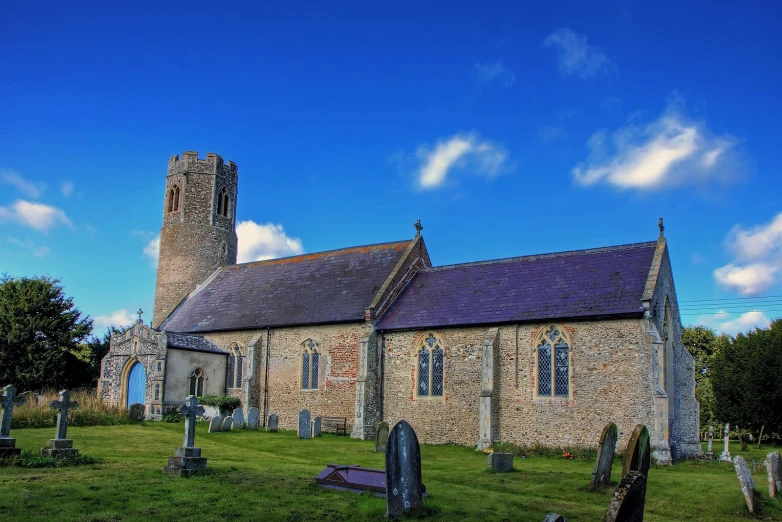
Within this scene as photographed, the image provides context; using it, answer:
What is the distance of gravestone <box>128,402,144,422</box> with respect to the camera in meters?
28.3

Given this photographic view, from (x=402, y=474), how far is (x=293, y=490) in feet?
9.97

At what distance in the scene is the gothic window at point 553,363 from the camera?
82.0 ft

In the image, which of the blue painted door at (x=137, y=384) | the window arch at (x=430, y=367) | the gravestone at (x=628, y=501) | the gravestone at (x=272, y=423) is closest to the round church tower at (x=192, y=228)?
the blue painted door at (x=137, y=384)

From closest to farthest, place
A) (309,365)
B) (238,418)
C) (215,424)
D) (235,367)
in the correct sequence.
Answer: (215,424) < (238,418) < (309,365) < (235,367)

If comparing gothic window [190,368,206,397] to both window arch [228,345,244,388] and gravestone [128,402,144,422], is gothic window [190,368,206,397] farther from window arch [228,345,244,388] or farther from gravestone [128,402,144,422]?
gravestone [128,402,144,422]

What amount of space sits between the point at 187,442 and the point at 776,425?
3664cm

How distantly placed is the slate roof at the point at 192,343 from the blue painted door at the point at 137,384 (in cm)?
191

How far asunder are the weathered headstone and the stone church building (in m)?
6.42

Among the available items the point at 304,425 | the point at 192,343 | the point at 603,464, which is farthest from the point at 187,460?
the point at 192,343

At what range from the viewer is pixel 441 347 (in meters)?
28.0

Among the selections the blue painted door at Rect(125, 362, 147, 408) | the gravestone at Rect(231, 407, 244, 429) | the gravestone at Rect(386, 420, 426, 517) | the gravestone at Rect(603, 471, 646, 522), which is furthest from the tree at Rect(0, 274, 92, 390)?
the gravestone at Rect(603, 471, 646, 522)

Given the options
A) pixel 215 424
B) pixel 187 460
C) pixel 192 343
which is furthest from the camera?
pixel 192 343

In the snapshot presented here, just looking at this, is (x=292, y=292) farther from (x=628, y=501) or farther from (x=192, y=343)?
(x=628, y=501)

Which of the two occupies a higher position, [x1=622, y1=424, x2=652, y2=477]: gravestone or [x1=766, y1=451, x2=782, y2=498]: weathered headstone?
[x1=622, y1=424, x2=652, y2=477]: gravestone
